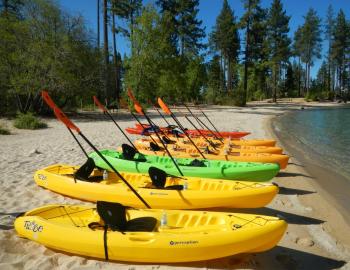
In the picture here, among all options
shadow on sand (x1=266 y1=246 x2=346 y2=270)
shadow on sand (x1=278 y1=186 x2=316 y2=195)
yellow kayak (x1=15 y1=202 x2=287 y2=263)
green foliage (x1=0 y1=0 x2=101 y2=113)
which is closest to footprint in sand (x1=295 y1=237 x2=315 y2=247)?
shadow on sand (x1=266 y1=246 x2=346 y2=270)

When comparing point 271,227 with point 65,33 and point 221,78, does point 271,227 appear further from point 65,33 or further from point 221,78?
point 221,78

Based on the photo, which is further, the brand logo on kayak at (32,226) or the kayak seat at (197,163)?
the kayak seat at (197,163)

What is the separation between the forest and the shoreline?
41.7ft

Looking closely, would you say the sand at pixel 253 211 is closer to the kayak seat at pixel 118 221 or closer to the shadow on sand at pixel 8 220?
the shadow on sand at pixel 8 220

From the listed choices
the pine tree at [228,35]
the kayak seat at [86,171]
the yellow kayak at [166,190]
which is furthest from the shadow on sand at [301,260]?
the pine tree at [228,35]

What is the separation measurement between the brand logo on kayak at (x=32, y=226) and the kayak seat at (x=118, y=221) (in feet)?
2.35

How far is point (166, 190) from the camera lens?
5.27 m

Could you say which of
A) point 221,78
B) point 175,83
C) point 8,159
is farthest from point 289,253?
point 221,78

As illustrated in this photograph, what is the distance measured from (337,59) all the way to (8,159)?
179 feet

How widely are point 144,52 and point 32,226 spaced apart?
22481mm

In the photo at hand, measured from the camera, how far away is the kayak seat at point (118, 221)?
4145 mm

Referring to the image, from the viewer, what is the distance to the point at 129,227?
13.7ft

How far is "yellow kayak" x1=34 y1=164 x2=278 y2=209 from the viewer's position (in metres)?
5.09

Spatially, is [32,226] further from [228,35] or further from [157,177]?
[228,35]
